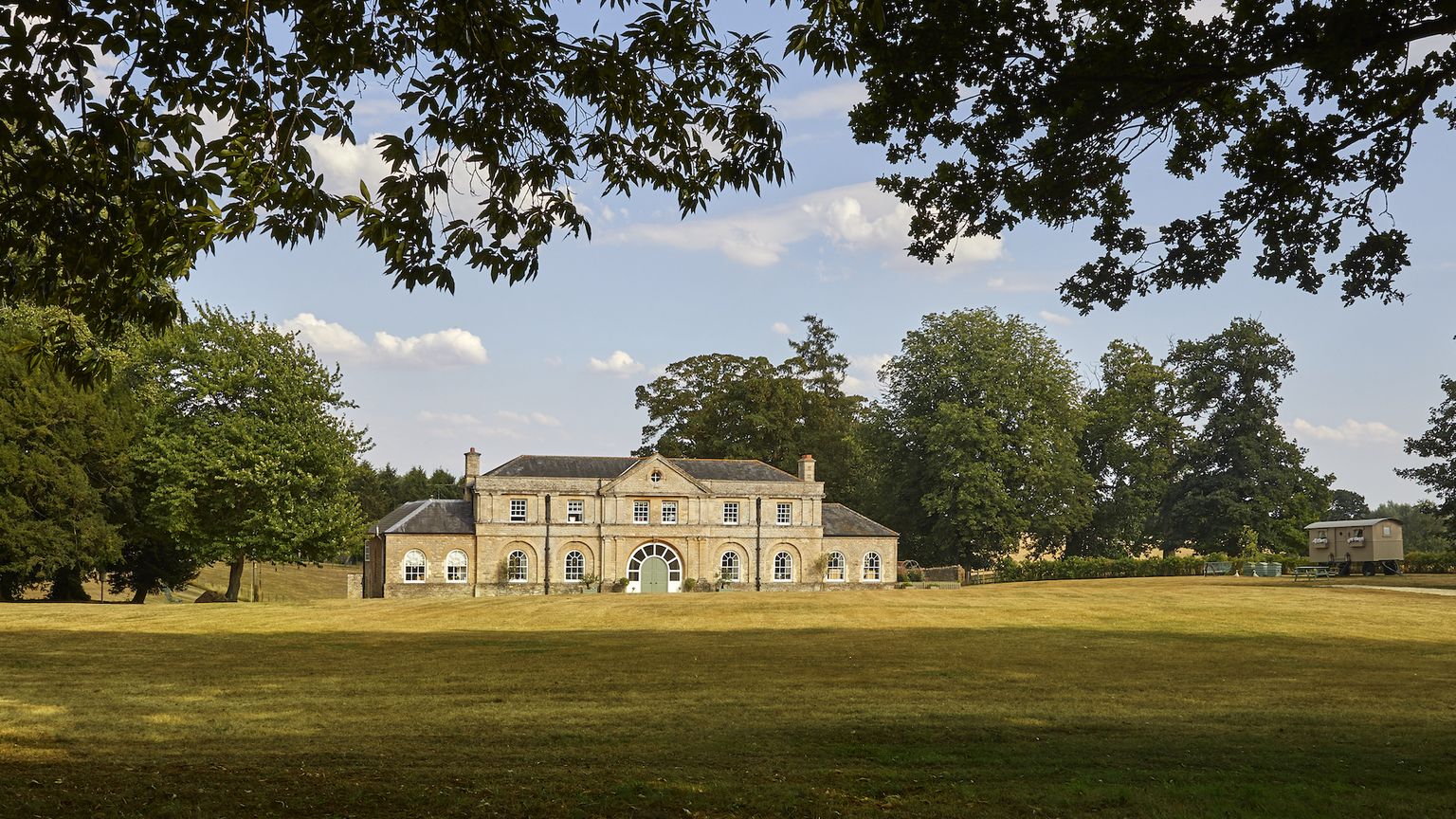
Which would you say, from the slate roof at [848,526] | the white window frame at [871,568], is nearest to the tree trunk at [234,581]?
the slate roof at [848,526]

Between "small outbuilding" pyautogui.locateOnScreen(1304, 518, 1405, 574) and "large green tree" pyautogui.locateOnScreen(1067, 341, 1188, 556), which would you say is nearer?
"small outbuilding" pyautogui.locateOnScreen(1304, 518, 1405, 574)

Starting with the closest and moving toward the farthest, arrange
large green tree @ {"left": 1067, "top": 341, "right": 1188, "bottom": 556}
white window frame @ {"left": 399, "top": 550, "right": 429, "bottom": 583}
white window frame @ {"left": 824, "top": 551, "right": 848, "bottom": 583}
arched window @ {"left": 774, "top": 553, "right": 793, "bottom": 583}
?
1. white window frame @ {"left": 399, "top": 550, "right": 429, "bottom": 583}
2. arched window @ {"left": 774, "top": 553, "right": 793, "bottom": 583}
3. white window frame @ {"left": 824, "top": 551, "right": 848, "bottom": 583}
4. large green tree @ {"left": 1067, "top": 341, "right": 1188, "bottom": 556}

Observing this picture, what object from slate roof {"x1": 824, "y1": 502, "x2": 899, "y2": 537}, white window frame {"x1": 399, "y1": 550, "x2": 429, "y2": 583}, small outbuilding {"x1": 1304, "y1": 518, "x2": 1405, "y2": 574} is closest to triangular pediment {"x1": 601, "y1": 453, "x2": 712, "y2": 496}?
slate roof {"x1": 824, "y1": 502, "x2": 899, "y2": 537}

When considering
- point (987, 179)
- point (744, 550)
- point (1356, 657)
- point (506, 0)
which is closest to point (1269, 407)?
point (744, 550)

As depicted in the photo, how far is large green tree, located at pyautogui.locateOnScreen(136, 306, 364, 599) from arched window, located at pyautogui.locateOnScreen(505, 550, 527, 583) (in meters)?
10.2

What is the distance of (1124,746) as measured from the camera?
12.7 meters

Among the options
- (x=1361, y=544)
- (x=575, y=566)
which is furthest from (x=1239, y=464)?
(x=575, y=566)

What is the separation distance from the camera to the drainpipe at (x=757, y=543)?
59469mm

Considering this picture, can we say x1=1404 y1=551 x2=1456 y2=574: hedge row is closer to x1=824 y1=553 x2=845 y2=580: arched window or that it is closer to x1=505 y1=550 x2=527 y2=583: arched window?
Answer: x1=824 y1=553 x2=845 y2=580: arched window

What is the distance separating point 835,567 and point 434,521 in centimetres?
2056

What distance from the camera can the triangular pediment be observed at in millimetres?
58094

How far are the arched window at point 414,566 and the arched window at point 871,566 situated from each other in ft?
74.0

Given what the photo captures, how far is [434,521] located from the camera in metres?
55.8

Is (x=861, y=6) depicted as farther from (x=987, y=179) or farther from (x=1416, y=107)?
(x=1416, y=107)
